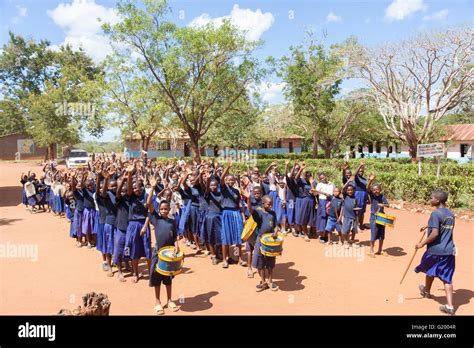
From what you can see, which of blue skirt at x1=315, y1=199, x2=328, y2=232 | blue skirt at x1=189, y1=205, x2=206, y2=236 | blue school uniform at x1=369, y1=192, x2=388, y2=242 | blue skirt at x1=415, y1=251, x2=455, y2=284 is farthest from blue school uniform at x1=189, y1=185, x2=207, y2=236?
blue skirt at x1=415, y1=251, x2=455, y2=284

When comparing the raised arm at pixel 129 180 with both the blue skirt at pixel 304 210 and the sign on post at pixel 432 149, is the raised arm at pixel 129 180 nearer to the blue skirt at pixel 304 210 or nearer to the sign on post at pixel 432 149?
the blue skirt at pixel 304 210

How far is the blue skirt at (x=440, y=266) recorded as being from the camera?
17.2ft

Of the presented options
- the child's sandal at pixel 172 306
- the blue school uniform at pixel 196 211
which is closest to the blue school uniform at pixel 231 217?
the blue school uniform at pixel 196 211

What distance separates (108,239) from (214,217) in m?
1.99

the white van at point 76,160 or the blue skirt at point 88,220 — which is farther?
the white van at point 76,160

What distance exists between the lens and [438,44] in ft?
72.1

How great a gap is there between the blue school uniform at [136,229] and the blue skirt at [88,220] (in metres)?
2.36

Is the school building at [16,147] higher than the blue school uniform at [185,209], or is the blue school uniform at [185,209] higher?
the school building at [16,147]

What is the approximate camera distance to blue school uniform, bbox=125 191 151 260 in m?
6.28

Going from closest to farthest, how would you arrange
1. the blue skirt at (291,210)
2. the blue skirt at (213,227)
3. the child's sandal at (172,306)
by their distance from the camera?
the child's sandal at (172,306)
the blue skirt at (213,227)
the blue skirt at (291,210)

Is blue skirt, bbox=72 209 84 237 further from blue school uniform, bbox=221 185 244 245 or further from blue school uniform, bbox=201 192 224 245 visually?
blue school uniform, bbox=221 185 244 245

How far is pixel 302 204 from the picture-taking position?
9062mm

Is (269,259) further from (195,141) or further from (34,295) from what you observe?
(195,141)
